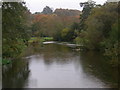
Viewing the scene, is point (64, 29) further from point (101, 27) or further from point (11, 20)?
point (11, 20)

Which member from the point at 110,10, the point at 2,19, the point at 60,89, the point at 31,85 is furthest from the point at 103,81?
the point at 110,10

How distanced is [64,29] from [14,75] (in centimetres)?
3329

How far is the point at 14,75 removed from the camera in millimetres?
16219

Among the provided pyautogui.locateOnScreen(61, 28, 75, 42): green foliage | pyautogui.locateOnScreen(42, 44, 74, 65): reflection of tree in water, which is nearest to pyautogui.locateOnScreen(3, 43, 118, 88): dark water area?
pyautogui.locateOnScreen(42, 44, 74, 65): reflection of tree in water

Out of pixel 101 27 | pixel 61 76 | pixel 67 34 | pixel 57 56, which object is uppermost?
pixel 101 27

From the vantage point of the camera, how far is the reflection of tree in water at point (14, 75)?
13.8 metres

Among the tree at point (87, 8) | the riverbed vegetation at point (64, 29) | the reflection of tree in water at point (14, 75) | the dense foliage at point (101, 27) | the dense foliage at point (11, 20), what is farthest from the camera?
the tree at point (87, 8)

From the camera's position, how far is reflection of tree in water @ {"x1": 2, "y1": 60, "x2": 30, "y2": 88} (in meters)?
13.8

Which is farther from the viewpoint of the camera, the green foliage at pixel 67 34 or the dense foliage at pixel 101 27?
the green foliage at pixel 67 34

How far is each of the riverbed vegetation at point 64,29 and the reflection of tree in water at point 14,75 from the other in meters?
1.49

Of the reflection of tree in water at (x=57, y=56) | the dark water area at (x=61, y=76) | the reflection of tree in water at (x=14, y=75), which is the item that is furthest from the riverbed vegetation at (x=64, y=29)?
the reflection of tree in water at (x=57, y=56)

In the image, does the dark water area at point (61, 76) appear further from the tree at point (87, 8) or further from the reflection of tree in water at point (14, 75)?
the tree at point (87, 8)

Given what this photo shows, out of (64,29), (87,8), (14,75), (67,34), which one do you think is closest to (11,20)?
(14,75)

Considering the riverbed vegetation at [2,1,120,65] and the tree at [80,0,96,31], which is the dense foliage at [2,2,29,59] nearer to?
the riverbed vegetation at [2,1,120,65]
